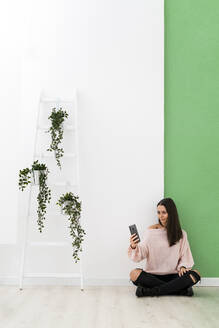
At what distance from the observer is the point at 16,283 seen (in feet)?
11.7

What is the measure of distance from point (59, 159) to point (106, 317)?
1.59 meters

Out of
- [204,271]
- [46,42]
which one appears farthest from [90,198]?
[46,42]

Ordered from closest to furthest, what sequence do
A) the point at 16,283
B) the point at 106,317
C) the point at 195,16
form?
the point at 106,317 → the point at 16,283 → the point at 195,16

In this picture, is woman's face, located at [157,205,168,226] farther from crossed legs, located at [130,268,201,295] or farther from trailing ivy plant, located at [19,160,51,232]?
trailing ivy plant, located at [19,160,51,232]

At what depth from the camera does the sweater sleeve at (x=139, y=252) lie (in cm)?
333

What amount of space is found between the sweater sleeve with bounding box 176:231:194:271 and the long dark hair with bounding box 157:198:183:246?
71 mm

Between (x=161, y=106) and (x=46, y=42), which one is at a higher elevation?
(x=46, y=42)

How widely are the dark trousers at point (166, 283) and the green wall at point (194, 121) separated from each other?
0.45m

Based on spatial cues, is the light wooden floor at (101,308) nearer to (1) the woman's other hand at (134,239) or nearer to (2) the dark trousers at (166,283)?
(2) the dark trousers at (166,283)

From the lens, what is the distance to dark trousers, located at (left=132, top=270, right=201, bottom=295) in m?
3.17

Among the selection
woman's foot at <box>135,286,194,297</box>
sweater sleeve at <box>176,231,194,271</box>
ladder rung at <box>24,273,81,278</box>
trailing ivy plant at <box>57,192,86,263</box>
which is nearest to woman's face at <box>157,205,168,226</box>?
sweater sleeve at <box>176,231,194,271</box>

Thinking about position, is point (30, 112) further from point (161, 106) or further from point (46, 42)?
point (161, 106)

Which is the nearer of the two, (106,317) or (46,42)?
(106,317)

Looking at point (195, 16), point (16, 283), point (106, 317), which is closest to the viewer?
point (106, 317)
